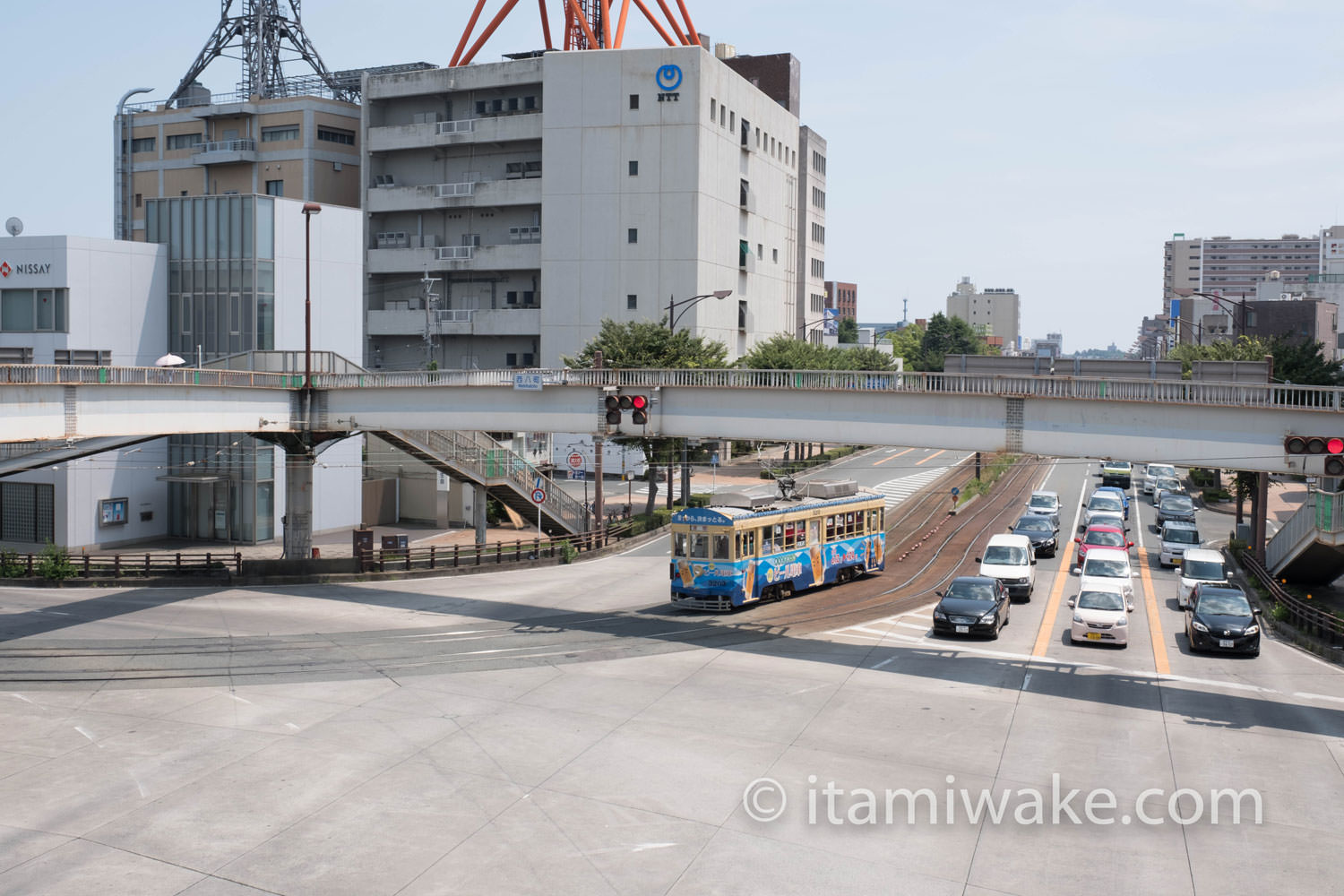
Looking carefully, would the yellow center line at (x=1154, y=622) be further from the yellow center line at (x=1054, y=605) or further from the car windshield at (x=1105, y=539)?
the yellow center line at (x=1054, y=605)

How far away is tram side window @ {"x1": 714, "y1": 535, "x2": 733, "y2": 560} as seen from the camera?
1348 inches

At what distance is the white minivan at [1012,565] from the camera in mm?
37812

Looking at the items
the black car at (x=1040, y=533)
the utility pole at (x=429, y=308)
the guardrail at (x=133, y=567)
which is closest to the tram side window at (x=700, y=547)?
the guardrail at (x=133, y=567)

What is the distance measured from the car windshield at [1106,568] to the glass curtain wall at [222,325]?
34.9 metres

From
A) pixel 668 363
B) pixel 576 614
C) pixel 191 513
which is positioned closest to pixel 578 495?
pixel 668 363

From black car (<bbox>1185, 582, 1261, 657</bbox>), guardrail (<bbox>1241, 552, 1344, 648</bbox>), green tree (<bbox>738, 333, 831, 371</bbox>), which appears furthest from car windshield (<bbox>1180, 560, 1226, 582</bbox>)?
green tree (<bbox>738, 333, 831, 371</bbox>)

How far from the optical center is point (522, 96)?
3391 inches

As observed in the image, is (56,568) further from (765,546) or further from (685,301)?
(685,301)

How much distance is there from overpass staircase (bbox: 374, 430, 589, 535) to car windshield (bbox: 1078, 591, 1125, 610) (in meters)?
23.3

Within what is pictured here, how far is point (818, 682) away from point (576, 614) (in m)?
10.4

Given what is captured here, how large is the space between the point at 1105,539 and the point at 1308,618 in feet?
39.3

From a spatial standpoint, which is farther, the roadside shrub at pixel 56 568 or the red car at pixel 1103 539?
the red car at pixel 1103 539

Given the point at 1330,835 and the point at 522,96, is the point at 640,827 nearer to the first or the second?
the point at 1330,835

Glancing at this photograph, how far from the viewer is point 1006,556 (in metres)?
39.0
